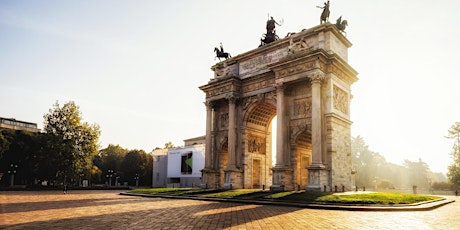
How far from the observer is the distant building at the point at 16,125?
69100 mm

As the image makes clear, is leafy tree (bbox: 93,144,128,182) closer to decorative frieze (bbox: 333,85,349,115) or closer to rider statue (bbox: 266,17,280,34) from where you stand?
→ rider statue (bbox: 266,17,280,34)

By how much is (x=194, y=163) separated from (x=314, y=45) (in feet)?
125

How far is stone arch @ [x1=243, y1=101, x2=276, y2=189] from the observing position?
103 ft

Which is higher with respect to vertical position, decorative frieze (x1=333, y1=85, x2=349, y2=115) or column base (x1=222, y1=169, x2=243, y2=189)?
decorative frieze (x1=333, y1=85, x2=349, y2=115)

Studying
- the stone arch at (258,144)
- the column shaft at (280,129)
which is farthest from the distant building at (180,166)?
the column shaft at (280,129)

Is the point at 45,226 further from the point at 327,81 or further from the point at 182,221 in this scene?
the point at 327,81

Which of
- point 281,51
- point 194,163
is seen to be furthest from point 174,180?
point 281,51

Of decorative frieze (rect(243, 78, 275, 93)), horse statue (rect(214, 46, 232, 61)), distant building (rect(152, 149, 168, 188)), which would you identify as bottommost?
distant building (rect(152, 149, 168, 188))

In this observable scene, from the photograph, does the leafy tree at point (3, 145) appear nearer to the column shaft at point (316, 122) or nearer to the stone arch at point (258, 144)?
the stone arch at point (258, 144)

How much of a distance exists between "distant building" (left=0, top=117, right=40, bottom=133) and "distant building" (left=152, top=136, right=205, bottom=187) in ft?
90.9

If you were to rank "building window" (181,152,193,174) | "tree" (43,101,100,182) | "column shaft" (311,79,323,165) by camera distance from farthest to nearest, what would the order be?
"building window" (181,152,193,174)
"tree" (43,101,100,182)
"column shaft" (311,79,323,165)

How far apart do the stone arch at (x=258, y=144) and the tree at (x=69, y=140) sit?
26081mm

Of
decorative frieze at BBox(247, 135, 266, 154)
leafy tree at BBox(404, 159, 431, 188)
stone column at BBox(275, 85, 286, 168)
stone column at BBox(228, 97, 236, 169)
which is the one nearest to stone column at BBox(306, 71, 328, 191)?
stone column at BBox(275, 85, 286, 168)

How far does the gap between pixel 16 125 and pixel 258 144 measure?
62.9 metres
